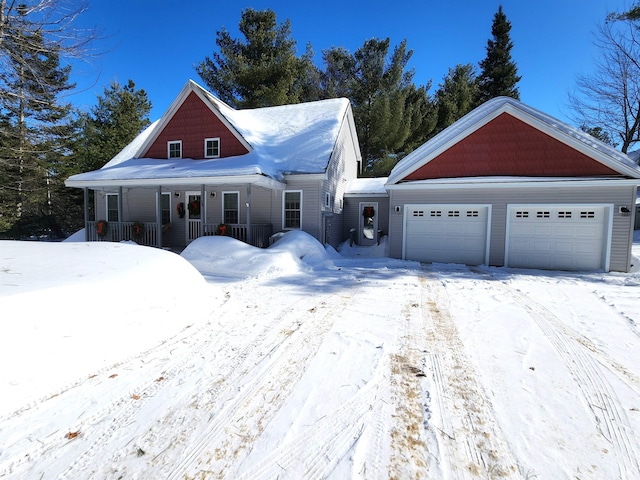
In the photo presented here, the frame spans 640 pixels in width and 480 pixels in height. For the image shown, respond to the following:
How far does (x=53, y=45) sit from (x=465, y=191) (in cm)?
1350

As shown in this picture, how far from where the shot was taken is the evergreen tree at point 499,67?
26625 mm

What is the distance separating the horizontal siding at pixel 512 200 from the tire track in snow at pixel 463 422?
7.50m

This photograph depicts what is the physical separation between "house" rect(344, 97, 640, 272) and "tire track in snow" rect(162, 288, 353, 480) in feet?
26.7

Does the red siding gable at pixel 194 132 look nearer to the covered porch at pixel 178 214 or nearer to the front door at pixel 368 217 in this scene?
the covered porch at pixel 178 214

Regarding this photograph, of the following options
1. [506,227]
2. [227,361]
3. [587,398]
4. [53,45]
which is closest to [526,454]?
[587,398]

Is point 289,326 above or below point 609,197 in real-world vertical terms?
below

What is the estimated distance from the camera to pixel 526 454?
Result: 2.00 meters

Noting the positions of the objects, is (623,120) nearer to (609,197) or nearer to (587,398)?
(609,197)

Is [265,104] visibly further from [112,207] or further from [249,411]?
[249,411]

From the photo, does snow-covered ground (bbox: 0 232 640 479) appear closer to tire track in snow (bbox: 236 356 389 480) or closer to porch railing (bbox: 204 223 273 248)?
tire track in snow (bbox: 236 356 389 480)

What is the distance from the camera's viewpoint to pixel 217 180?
971 cm

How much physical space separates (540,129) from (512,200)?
2.53 meters

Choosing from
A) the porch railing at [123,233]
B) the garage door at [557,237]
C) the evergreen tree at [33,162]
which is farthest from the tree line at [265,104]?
the garage door at [557,237]

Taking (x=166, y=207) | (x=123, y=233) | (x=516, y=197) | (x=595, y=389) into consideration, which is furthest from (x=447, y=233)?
(x=123, y=233)
